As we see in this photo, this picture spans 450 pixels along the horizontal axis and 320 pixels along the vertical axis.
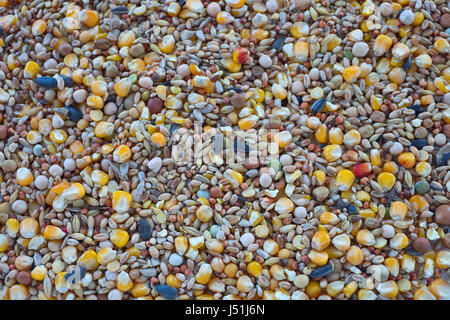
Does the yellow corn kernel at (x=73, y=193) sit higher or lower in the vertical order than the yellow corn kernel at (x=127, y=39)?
lower

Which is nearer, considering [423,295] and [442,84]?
[423,295]

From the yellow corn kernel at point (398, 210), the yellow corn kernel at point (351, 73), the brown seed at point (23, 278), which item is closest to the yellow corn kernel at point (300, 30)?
the yellow corn kernel at point (351, 73)

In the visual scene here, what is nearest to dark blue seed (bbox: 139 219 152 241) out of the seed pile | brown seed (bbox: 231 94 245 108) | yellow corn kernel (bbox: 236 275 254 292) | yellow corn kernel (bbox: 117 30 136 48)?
the seed pile

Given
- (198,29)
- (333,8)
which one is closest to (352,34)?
(333,8)

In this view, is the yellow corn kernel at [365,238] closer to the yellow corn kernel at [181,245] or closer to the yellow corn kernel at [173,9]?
the yellow corn kernel at [181,245]

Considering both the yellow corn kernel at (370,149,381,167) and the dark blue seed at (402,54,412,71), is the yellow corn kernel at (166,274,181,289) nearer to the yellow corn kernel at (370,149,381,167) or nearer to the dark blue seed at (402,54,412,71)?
the yellow corn kernel at (370,149,381,167)

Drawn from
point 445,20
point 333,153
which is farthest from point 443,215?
point 445,20

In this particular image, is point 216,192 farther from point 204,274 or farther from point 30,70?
point 30,70
